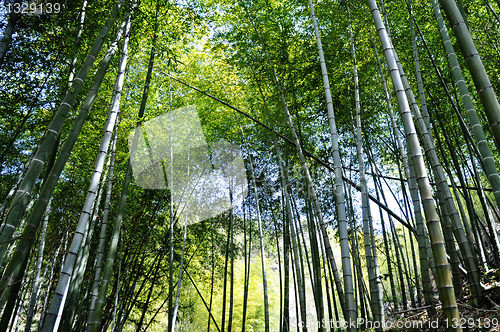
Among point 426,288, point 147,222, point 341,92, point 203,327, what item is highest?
point 341,92

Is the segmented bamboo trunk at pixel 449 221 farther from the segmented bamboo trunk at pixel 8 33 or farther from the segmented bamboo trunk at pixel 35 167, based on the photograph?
the segmented bamboo trunk at pixel 8 33

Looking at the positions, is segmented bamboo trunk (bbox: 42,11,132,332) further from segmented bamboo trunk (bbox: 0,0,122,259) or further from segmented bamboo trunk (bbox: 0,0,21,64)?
segmented bamboo trunk (bbox: 0,0,21,64)

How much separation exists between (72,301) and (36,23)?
3488 mm

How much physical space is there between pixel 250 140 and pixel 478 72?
4.91m

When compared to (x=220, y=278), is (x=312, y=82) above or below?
above

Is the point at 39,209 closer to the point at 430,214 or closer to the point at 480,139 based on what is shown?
the point at 430,214

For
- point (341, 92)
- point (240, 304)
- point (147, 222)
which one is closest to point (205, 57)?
point (341, 92)

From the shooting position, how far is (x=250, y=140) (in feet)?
20.6

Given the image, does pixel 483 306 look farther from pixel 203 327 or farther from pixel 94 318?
pixel 203 327

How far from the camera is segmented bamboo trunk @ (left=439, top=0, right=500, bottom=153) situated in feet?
4.67

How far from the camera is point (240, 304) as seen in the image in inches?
343

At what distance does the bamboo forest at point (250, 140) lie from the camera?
82.3 inches

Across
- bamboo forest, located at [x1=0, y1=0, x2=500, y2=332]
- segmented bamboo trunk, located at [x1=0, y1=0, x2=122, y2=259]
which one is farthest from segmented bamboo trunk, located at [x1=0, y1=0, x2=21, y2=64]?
segmented bamboo trunk, located at [x1=0, y1=0, x2=122, y2=259]

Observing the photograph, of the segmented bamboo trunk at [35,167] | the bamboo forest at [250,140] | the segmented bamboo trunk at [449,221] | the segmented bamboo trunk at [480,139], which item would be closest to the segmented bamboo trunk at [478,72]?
the bamboo forest at [250,140]
